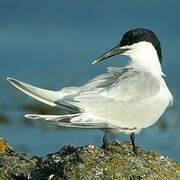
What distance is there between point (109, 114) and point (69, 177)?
5.40 ft

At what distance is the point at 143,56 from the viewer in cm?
1062

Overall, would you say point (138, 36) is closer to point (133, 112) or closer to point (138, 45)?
point (138, 45)

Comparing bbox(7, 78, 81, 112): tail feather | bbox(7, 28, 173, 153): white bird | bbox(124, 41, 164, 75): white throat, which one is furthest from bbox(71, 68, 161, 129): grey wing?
bbox(124, 41, 164, 75): white throat

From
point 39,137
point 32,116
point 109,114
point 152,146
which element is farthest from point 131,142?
point 39,137

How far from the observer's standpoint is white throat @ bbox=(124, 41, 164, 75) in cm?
1058

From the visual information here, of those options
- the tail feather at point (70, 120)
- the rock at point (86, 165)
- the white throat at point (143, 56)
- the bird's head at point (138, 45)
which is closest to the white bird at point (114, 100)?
the tail feather at point (70, 120)

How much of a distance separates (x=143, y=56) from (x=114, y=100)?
1.13m

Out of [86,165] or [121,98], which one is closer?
[86,165]

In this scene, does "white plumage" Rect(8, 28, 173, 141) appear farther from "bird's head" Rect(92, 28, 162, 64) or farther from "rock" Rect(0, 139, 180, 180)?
"rock" Rect(0, 139, 180, 180)

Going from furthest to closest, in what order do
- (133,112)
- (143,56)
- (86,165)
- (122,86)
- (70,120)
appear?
1. (143,56)
2. (133,112)
3. (122,86)
4. (70,120)
5. (86,165)

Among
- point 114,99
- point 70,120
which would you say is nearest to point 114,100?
point 114,99

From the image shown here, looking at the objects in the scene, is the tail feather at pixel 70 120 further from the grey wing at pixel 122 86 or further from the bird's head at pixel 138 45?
the bird's head at pixel 138 45

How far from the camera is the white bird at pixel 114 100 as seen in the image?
361 inches

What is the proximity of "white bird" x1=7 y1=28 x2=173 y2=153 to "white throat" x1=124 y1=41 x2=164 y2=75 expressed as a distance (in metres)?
0.11
